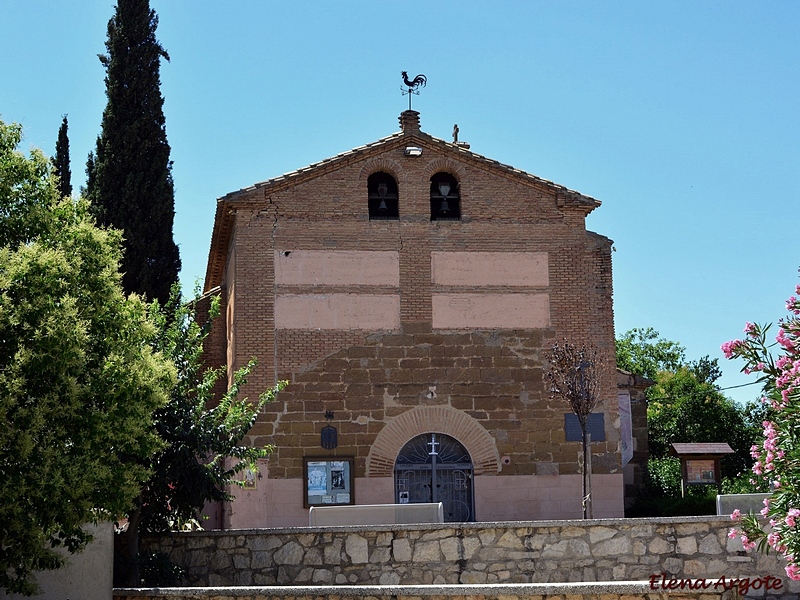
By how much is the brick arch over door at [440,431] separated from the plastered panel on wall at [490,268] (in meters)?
2.44

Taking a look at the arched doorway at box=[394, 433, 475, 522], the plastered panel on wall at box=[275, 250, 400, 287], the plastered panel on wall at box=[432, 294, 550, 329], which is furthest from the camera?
the plastered panel on wall at box=[432, 294, 550, 329]

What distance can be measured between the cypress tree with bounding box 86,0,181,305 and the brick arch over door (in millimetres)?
8814

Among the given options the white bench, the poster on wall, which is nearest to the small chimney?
the poster on wall

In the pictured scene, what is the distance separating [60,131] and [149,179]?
6062 millimetres

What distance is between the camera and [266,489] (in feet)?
68.5

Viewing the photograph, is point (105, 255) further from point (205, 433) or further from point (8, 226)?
point (205, 433)

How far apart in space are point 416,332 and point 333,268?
192 cm

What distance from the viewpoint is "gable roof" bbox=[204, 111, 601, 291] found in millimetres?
21797

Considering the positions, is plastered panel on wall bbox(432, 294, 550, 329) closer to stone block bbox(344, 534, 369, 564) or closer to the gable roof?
the gable roof

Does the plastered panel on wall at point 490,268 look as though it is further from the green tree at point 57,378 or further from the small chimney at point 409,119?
the green tree at point 57,378

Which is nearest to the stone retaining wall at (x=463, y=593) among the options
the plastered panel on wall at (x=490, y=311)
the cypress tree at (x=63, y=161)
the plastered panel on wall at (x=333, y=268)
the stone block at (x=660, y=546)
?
the stone block at (x=660, y=546)

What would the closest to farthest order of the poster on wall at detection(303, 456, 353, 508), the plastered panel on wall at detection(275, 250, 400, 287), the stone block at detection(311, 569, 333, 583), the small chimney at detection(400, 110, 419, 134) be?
1. the stone block at detection(311, 569, 333, 583)
2. the poster on wall at detection(303, 456, 353, 508)
3. the plastered panel on wall at detection(275, 250, 400, 287)
4. the small chimney at detection(400, 110, 419, 134)

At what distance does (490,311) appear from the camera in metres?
21.9

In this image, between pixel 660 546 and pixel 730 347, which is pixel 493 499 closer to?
pixel 660 546
